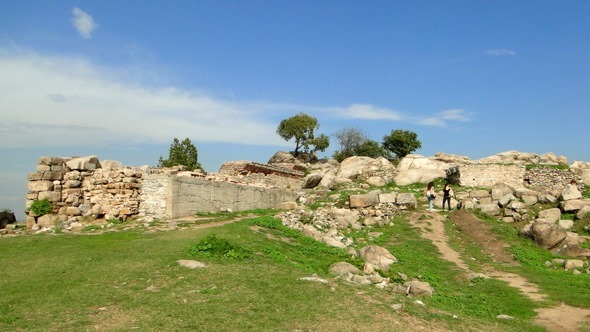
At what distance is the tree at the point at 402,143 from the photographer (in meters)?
67.9

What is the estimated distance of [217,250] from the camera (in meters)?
11.8

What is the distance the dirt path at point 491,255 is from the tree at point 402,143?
149ft

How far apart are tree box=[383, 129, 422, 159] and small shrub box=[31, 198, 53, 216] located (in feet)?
181

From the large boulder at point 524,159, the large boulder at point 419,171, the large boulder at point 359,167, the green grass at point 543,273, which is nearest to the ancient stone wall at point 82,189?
the green grass at point 543,273

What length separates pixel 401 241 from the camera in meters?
18.6

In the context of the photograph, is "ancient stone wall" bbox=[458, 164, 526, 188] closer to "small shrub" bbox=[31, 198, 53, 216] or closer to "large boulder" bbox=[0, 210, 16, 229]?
"small shrub" bbox=[31, 198, 53, 216]

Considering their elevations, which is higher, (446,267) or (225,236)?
(225,236)

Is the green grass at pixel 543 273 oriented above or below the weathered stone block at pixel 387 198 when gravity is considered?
below

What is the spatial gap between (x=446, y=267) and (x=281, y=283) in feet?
23.9

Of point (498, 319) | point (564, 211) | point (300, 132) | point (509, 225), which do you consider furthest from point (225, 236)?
point (300, 132)

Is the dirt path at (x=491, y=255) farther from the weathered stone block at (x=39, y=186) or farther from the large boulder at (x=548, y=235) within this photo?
the weathered stone block at (x=39, y=186)

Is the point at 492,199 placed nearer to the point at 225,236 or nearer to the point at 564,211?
the point at 564,211

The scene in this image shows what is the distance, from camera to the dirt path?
955cm

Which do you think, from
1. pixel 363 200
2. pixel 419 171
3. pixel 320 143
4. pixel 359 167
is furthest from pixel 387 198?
pixel 320 143
